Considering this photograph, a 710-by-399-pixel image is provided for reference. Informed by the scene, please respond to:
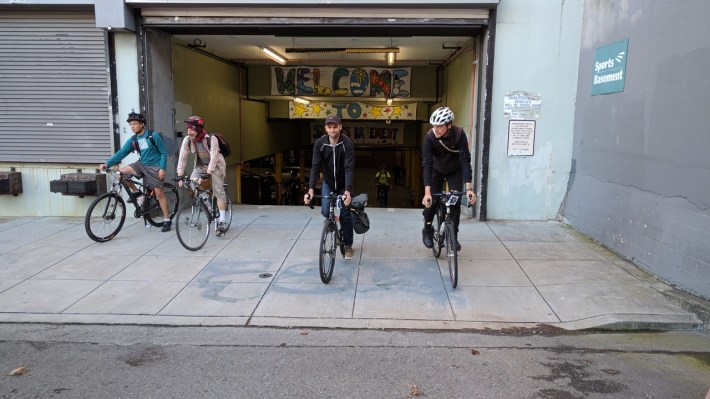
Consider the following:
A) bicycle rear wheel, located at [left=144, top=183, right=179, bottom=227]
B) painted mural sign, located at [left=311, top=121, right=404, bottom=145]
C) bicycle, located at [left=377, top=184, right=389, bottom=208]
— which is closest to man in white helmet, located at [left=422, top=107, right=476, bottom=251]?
bicycle rear wheel, located at [left=144, top=183, right=179, bottom=227]

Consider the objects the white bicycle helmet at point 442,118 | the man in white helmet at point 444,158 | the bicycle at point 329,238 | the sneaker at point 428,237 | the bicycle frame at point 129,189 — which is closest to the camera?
the bicycle at point 329,238

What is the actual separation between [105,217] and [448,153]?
5.05 m

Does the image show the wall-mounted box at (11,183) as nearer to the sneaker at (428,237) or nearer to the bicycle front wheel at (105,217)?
the bicycle front wheel at (105,217)

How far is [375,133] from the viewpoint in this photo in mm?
24953

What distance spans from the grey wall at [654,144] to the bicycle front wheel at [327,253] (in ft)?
12.4

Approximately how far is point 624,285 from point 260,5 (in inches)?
260

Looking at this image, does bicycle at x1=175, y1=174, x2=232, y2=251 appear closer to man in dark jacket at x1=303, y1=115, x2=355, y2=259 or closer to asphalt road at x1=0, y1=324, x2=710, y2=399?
man in dark jacket at x1=303, y1=115, x2=355, y2=259

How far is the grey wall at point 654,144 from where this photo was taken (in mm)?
5285

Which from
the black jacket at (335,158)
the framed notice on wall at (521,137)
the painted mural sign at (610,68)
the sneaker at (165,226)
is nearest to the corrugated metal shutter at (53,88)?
the sneaker at (165,226)

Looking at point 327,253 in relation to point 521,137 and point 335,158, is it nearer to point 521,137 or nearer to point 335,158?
point 335,158

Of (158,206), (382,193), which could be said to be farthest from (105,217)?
(382,193)

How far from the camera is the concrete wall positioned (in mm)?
8289

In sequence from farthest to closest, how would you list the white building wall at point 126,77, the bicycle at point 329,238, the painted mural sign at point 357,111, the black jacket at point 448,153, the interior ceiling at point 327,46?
1. the painted mural sign at point 357,111
2. the interior ceiling at point 327,46
3. the white building wall at point 126,77
4. the black jacket at point 448,153
5. the bicycle at point 329,238

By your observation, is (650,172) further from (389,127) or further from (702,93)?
(389,127)
